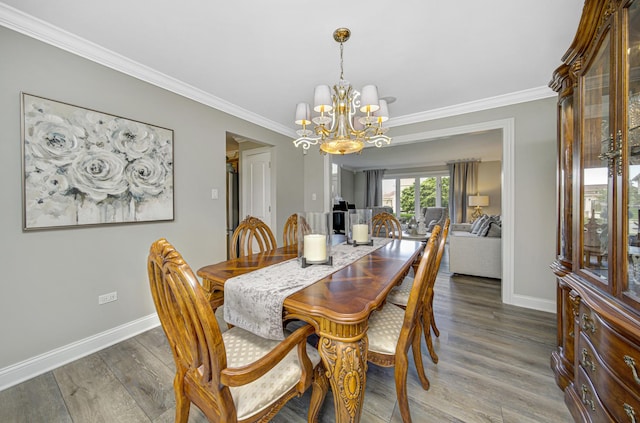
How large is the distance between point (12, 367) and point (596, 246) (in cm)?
337

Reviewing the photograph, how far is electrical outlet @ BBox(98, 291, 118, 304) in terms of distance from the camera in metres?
1.92

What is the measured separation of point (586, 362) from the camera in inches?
44.8

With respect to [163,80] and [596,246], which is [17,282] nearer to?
[163,80]

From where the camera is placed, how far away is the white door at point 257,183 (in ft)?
12.6

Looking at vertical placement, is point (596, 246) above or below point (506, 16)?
below

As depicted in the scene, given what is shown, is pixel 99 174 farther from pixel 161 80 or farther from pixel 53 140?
pixel 161 80

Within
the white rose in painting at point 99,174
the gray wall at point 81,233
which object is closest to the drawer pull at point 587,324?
the gray wall at point 81,233

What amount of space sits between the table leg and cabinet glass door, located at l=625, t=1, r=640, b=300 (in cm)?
101

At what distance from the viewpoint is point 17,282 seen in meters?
1.56

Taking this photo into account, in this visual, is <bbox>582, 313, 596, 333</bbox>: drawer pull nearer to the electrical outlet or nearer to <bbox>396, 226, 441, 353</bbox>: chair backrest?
<bbox>396, 226, 441, 353</bbox>: chair backrest

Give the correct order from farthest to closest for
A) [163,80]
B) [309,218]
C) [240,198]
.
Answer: [240,198], [163,80], [309,218]

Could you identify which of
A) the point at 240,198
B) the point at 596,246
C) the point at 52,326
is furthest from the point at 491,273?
the point at 52,326

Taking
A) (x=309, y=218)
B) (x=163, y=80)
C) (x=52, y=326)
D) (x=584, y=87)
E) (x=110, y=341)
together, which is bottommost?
(x=110, y=341)

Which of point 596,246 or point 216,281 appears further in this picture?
point 216,281
